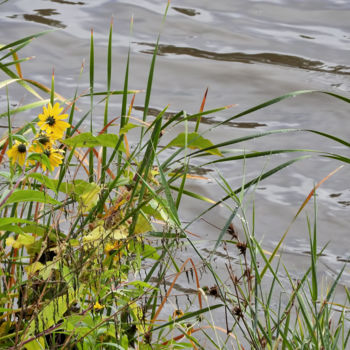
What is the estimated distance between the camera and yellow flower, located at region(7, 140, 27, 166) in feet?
5.83

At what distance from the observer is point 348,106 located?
4637mm

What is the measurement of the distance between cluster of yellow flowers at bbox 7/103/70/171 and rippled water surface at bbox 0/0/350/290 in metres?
1.68

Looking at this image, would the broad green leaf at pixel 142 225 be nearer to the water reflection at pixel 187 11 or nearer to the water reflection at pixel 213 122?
the water reflection at pixel 213 122

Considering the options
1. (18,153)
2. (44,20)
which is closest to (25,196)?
(18,153)

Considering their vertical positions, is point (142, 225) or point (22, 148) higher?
point (22, 148)

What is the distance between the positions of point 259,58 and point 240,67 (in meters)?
0.19

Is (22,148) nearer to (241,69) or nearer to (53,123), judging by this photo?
(53,123)

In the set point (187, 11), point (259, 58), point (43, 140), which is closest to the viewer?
point (43, 140)

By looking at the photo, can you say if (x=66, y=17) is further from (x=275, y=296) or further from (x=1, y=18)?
(x=275, y=296)

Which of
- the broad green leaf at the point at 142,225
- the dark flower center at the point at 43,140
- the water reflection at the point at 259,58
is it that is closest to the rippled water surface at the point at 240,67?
the water reflection at the point at 259,58

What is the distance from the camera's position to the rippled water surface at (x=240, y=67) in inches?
146

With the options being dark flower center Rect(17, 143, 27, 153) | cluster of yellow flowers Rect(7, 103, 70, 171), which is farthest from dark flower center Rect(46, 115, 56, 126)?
dark flower center Rect(17, 143, 27, 153)

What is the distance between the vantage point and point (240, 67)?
16.6 feet

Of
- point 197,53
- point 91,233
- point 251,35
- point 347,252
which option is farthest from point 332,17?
point 91,233
